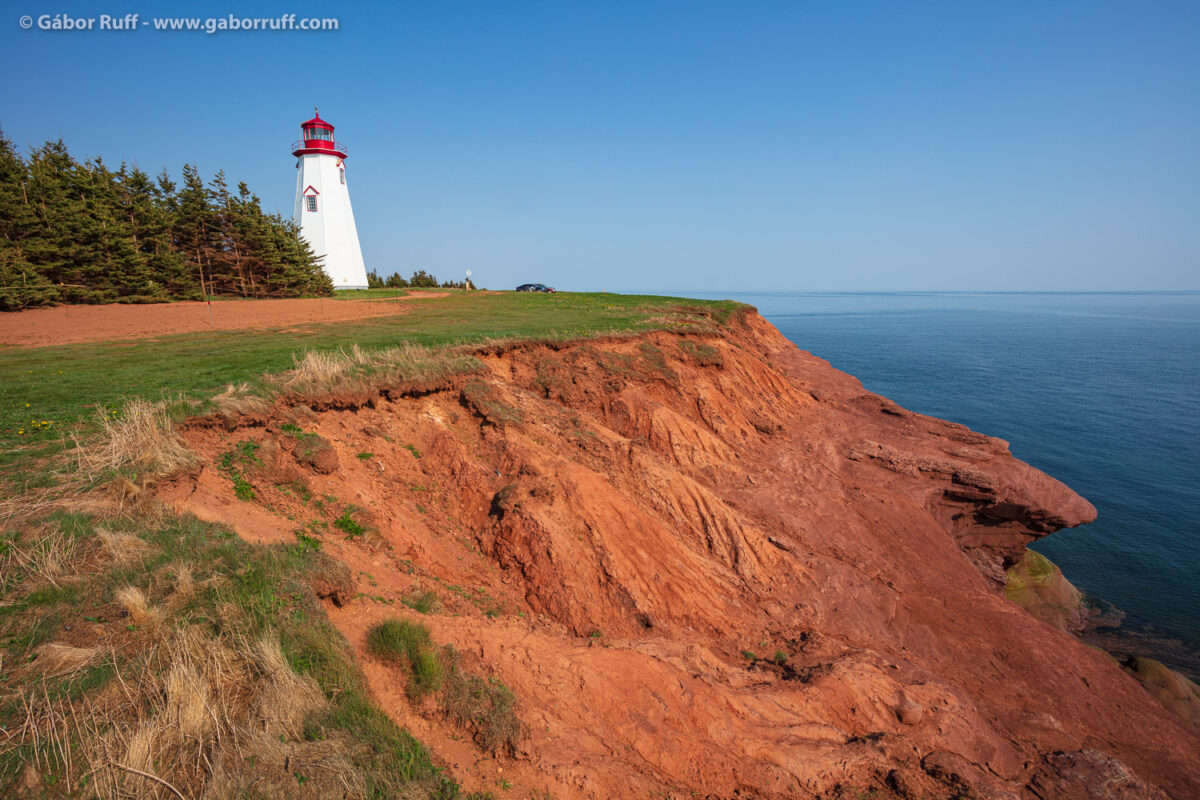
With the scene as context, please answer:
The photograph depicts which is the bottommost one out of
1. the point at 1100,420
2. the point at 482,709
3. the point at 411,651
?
the point at 1100,420

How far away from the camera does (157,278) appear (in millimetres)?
32906

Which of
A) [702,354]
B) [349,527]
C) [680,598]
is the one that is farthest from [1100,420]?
[349,527]

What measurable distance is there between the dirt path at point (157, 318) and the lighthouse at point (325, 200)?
1296cm

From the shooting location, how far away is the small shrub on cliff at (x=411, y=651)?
569cm

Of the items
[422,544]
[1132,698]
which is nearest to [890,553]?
[1132,698]

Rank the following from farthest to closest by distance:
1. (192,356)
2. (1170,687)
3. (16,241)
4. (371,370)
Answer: (16,241), (192,356), (1170,687), (371,370)

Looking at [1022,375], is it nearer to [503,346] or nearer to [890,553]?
[890,553]

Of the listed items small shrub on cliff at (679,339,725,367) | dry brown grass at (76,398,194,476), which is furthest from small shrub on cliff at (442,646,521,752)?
small shrub on cliff at (679,339,725,367)

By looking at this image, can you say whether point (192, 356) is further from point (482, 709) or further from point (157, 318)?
point (482, 709)

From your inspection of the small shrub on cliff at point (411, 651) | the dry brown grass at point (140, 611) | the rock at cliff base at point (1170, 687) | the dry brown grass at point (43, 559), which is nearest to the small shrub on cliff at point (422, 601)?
the small shrub on cliff at point (411, 651)

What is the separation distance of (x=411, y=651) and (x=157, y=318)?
88.9 ft

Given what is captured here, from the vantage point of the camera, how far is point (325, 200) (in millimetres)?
44906

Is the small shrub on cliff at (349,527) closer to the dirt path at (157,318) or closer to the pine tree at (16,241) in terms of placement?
the dirt path at (157,318)

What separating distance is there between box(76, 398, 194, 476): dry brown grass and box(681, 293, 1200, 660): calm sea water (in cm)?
2513
